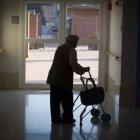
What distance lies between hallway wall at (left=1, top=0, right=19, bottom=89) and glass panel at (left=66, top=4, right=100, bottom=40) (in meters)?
1.32

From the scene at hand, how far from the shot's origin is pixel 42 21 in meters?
8.70

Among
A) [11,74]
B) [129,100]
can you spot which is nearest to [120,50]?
[129,100]

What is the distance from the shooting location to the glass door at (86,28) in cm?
867

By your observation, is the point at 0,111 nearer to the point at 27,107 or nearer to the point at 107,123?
the point at 27,107

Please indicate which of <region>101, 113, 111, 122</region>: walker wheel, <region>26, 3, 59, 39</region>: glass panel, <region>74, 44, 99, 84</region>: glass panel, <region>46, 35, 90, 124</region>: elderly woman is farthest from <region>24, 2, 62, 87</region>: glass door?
<region>101, 113, 111, 122</region>: walker wheel

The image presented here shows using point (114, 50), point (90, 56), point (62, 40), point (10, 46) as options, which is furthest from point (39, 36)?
point (114, 50)

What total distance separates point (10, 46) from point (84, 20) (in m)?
1.95

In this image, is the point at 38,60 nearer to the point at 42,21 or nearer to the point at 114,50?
the point at 42,21

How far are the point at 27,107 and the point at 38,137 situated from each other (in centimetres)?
193

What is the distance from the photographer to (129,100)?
6.70m

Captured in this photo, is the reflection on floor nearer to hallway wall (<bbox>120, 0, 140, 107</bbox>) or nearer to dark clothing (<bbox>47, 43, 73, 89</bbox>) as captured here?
hallway wall (<bbox>120, 0, 140, 107</bbox>)

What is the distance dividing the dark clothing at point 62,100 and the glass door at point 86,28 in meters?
3.38

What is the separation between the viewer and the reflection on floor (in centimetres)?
480

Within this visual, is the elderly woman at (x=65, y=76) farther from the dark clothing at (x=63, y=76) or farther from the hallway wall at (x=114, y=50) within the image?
the hallway wall at (x=114, y=50)
